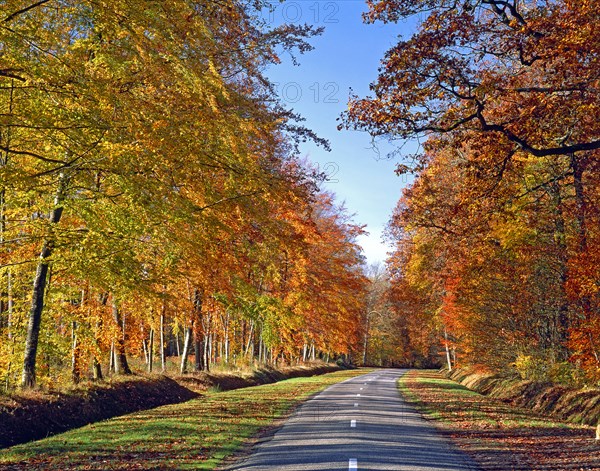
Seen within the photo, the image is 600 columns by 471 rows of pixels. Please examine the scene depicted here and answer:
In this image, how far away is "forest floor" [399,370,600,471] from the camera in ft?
34.3

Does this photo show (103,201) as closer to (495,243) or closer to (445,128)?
(445,128)

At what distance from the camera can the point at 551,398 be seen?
19.8 m

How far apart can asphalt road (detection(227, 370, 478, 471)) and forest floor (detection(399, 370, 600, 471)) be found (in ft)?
2.04

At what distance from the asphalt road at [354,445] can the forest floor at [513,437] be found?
623mm

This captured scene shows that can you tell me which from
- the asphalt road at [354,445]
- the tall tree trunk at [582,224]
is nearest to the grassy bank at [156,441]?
the asphalt road at [354,445]

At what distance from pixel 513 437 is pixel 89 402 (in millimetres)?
12600

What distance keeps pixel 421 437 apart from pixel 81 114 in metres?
10.4

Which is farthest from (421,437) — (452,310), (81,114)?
(452,310)

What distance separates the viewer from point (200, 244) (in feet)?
47.8

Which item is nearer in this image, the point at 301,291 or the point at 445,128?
the point at 445,128

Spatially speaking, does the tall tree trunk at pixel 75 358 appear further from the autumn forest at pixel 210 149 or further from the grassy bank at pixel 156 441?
the grassy bank at pixel 156 441

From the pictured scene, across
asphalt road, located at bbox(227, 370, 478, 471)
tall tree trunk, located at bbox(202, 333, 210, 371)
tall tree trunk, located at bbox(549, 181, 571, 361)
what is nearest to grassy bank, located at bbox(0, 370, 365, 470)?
asphalt road, located at bbox(227, 370, 478, 471)

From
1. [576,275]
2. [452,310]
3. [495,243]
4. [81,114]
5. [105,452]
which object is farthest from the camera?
[452,310]

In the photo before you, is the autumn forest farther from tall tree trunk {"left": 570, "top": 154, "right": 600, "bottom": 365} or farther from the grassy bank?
the grassy bank
